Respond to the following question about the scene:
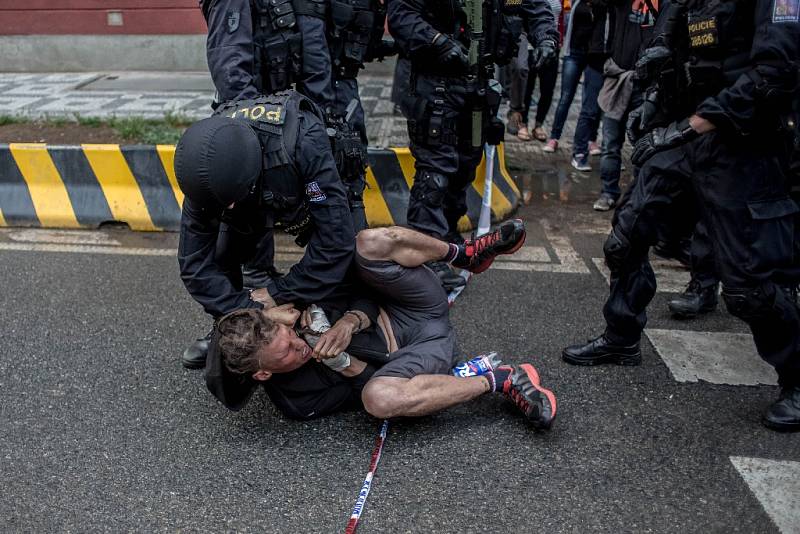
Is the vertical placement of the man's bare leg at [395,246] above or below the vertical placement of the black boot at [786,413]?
above

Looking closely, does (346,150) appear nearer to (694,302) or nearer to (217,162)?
(217,162)

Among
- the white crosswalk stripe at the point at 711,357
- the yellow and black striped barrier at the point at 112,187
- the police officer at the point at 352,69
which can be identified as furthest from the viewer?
the yellow and black striped barrier at the point at 112,187

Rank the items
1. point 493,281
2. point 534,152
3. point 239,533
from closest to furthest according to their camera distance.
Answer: point 239,533
point 493,281
point 534,152

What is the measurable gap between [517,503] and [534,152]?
516 centimetres

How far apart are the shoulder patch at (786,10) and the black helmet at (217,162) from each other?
1910 millimetres

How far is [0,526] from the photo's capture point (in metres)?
2.46

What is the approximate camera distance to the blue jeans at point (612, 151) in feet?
18.2

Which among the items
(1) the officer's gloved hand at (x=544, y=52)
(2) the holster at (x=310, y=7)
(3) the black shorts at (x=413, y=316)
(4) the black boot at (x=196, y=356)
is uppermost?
(2) the holster at (x=310, y=7)

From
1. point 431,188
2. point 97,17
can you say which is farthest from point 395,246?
point 97,17

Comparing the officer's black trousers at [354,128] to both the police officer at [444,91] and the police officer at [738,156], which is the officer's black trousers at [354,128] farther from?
the police officer at [738,156]

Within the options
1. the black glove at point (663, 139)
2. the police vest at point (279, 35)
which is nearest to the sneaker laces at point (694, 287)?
the black glove at point (663, 139)

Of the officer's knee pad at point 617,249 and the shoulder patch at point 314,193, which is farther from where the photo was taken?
the officer's knee pad at point 617,249

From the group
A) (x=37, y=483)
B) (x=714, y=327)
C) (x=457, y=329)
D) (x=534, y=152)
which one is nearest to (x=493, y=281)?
(x=457, y=329)

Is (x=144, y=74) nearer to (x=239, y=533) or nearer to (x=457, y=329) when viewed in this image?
(x=457, y=329)
